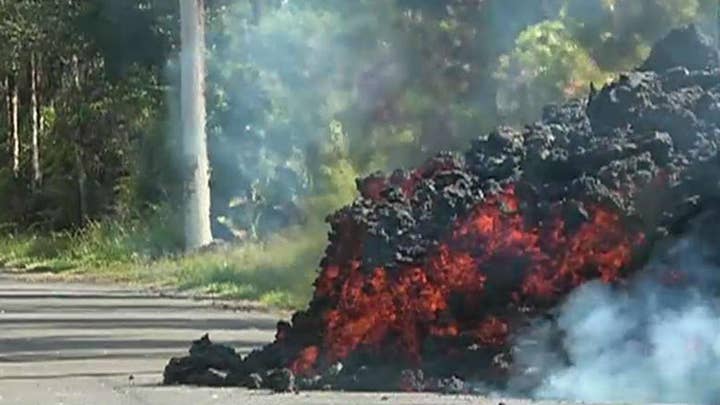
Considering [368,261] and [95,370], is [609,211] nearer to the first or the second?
[368,261]

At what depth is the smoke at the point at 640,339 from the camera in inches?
410

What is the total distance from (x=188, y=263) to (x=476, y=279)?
1756 cm

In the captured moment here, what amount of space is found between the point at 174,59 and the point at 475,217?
2713 centimetres

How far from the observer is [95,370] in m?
13.0

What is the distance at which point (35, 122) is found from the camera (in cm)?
5119

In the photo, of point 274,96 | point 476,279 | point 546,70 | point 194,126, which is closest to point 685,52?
point 476,279

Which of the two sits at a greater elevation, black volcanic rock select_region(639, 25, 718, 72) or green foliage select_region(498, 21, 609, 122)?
green foliage select_region(498, 21, 609, 122)

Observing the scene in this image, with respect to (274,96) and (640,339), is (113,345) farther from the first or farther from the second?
(274,96)

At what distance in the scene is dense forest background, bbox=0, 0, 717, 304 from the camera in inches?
918

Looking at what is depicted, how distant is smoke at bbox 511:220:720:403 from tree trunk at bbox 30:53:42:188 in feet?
128

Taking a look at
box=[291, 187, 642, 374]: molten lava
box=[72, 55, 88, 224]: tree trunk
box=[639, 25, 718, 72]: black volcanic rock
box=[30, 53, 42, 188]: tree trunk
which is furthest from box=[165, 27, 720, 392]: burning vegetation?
box=[30, 53, 42, 188]: tree trunk

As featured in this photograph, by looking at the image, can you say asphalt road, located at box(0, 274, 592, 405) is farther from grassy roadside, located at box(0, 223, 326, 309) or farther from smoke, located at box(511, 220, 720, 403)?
grassy roadside, located at box(0, 223, 326, 309)

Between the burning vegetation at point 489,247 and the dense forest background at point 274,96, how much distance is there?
8.52 m

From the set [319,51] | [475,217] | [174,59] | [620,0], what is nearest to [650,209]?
[475,217]
